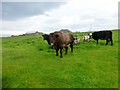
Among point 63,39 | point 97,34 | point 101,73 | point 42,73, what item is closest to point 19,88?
point 42,73

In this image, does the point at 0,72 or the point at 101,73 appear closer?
the point at 101,73

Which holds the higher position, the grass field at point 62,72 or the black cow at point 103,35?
the black cow at point 103,35

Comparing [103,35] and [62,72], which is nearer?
[62,72]

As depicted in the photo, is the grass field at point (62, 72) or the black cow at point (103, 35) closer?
the grass field at point (62, 72)

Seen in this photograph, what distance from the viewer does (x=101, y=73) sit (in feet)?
69.5

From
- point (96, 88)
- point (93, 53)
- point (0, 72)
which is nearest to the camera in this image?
point (96, 88)

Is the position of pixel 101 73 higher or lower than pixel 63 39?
lower

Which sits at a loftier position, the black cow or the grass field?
the black cow

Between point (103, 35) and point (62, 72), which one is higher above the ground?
point (103, 35)

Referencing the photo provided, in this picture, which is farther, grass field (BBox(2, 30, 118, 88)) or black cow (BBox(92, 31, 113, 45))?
black cow (BBox(92, 31, 113, 45))

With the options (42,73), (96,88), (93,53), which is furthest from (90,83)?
(93,53)

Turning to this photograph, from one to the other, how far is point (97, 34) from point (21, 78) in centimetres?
2328

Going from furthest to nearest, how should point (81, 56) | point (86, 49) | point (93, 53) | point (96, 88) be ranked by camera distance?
1. point (86, 49)
2. point (93, 53)
3. point (81, 56)
4. point (96, 88)

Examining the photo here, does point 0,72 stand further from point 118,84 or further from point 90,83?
point 118,84
